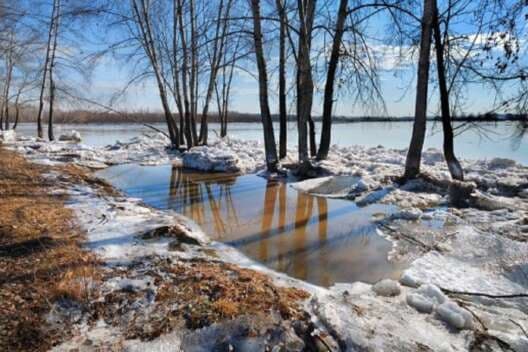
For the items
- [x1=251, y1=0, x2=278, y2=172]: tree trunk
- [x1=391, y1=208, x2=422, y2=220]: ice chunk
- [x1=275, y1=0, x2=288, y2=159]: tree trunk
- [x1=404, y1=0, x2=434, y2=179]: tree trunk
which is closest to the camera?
[x1=391, y1=208, x2=422, y2=220]: ice chunk

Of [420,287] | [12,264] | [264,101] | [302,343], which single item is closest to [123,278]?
[12,264]

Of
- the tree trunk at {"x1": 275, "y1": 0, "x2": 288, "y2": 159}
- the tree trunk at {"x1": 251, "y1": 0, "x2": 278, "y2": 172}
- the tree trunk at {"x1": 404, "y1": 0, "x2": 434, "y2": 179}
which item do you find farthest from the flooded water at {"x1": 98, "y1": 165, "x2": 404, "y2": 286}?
the tree trunk at {"x1": 275, "y1": 0, "x2": 288, "y2": 159}

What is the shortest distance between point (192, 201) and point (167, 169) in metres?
4.16

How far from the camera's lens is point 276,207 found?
555cm

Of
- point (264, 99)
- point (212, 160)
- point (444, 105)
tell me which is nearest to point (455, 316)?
point (444, 105)

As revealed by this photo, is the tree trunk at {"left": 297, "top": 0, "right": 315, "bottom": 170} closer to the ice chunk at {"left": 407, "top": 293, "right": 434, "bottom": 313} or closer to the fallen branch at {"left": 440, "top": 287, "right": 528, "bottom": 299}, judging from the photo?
the fallen branch at {"left": 440, "top": 287, "right": 528, "bottom": 299}

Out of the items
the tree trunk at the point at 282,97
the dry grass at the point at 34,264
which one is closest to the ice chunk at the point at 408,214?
the dry grass at the point at 34,264

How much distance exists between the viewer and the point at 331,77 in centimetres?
922

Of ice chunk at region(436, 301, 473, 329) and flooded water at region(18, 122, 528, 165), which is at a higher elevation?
flooded water at region(18, 122, 528, 165)

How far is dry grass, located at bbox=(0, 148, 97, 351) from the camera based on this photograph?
194 cm

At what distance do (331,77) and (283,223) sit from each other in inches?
231

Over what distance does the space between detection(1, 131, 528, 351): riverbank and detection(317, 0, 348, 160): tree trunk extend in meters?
5.24

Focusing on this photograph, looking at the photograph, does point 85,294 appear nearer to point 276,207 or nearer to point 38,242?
point 38,242

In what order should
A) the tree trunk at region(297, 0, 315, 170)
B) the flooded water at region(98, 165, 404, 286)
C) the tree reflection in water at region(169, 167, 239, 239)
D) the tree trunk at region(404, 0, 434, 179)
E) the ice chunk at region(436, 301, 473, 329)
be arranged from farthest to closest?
the tree trunk at region(297, 0, 315, 170) < the tree trunk at region(404, 0, 434, 179) < the tree reflection in water at region(169, 167, 239, 239) < the flooded water at region(98, 165, 404, 286) < the ice chunk at region(436, 301, 473, 329)
